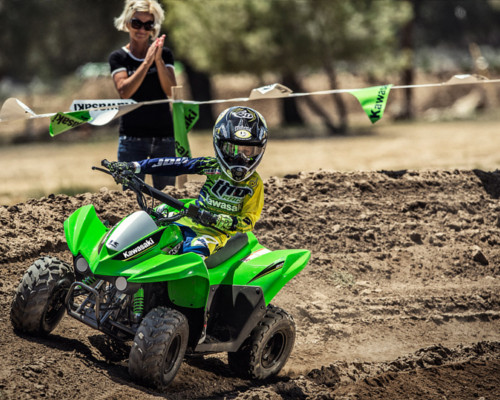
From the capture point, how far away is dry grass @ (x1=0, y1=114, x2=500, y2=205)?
14680 millimetres

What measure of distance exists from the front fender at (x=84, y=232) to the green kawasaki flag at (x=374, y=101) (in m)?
3.89

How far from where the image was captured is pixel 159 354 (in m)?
4.89

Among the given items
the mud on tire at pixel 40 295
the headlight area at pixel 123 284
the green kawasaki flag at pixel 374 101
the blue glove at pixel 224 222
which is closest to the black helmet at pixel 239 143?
the blue glove at pixel 224 222

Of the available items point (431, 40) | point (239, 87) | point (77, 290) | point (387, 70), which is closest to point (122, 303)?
point (77, 290)

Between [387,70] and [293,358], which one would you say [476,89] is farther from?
[293,358]

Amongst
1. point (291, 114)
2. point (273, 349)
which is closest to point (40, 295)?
point (273, 349)

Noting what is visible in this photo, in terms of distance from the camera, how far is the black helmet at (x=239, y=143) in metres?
5.66

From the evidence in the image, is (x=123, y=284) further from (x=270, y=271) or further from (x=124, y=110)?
(x=124, y=110)

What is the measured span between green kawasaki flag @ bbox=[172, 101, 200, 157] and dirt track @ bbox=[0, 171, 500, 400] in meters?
0.48

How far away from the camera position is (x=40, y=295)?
5.30 m

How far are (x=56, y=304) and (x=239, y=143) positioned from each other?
5.68 ft

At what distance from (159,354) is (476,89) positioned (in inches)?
1187

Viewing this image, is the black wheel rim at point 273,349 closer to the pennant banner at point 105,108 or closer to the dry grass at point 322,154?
the pennant banner at point 105,108

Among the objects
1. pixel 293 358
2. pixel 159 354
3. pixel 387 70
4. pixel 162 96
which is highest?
pixel 387 70
